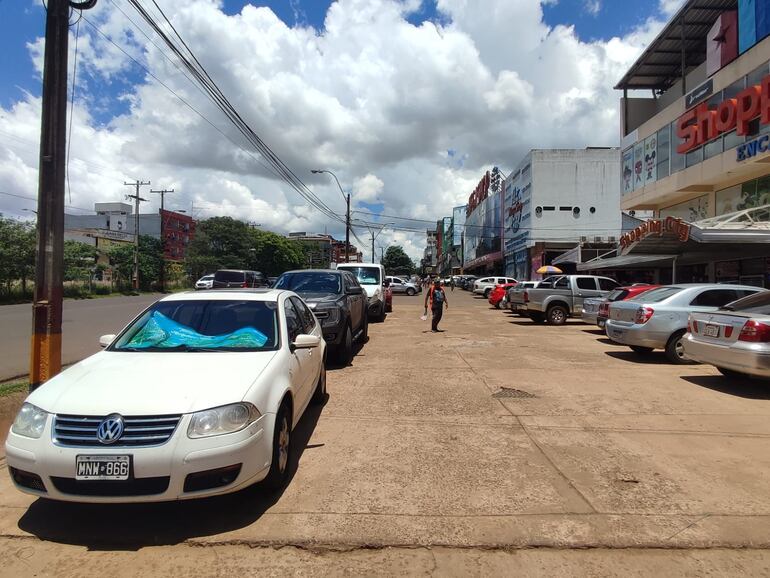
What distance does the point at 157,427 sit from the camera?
3.35 metres

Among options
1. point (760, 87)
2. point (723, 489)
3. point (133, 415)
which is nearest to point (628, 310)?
point (723, 489)

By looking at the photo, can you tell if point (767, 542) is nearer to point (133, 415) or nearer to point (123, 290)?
point (133, 415)

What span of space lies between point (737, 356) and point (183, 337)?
7.15 m

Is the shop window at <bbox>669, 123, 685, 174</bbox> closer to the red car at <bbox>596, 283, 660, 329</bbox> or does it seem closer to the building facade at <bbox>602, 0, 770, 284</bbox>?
the building facade at <bbox>602, 0, 770, 284</bbox>

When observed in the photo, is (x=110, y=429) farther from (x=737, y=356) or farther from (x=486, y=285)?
(x=486, y=285)

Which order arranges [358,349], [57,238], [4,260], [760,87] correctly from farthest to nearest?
[4,260] → [760,87] → [358,349] → [57,238]

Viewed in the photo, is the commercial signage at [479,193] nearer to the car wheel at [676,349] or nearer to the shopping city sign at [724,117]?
the shopping city sign at [724,117]

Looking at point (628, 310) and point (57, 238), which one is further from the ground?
point (57, 238)

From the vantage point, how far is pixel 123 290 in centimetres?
4459

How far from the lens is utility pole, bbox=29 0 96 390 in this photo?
20.6ft

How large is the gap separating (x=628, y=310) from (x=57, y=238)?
32.0 ft

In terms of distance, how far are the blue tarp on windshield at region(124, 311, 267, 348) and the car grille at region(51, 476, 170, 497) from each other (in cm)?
154

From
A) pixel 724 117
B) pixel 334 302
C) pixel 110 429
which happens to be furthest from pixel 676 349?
pixel 724 117

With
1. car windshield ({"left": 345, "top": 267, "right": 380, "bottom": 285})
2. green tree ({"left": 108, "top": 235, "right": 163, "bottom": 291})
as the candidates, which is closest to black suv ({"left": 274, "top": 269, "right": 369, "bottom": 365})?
car windshield ({"left": 345, "top": 267, "right": 380, "bottom": 285})
